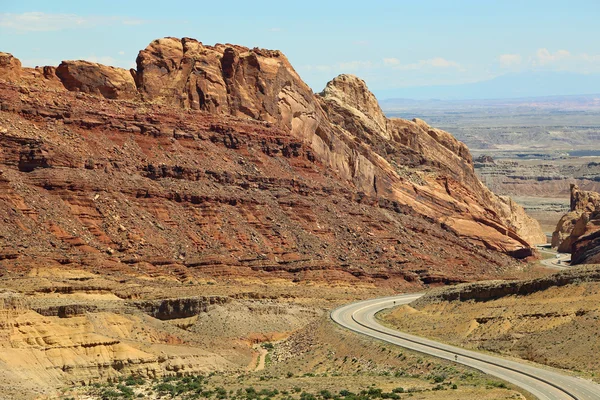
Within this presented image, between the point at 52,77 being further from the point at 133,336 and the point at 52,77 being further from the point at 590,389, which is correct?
the point at 590,389

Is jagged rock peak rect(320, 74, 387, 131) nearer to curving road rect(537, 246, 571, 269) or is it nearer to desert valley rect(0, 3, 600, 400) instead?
desert valley rect(0, 3, 600, 400)

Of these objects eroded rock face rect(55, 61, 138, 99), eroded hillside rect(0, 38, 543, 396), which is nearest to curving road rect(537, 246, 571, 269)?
eroded hillside rect(0, 38, 543, 396)

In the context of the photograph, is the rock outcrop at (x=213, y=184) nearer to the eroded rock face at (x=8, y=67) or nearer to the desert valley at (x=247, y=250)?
the desert valley at (x=247, y=250)

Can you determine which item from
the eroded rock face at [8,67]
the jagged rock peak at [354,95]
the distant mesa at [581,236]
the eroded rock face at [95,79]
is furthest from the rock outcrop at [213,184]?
the jagged rock peak at [354,95]

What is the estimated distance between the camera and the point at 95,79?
132 metres

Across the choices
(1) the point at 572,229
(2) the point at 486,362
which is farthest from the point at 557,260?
(2) the point at 486,362

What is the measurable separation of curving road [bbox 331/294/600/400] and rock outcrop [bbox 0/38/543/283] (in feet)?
50.5

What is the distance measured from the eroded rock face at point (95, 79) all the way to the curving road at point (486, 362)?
3434 centimetres

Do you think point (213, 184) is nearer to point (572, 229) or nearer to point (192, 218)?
point (192, 218)

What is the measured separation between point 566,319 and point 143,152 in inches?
2054

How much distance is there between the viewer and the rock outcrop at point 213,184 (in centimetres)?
11569

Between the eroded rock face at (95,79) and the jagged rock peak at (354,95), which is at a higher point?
the eroded rock face at (95,79)

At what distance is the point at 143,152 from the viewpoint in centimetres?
12712

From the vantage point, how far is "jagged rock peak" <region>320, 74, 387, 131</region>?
17068 cm
